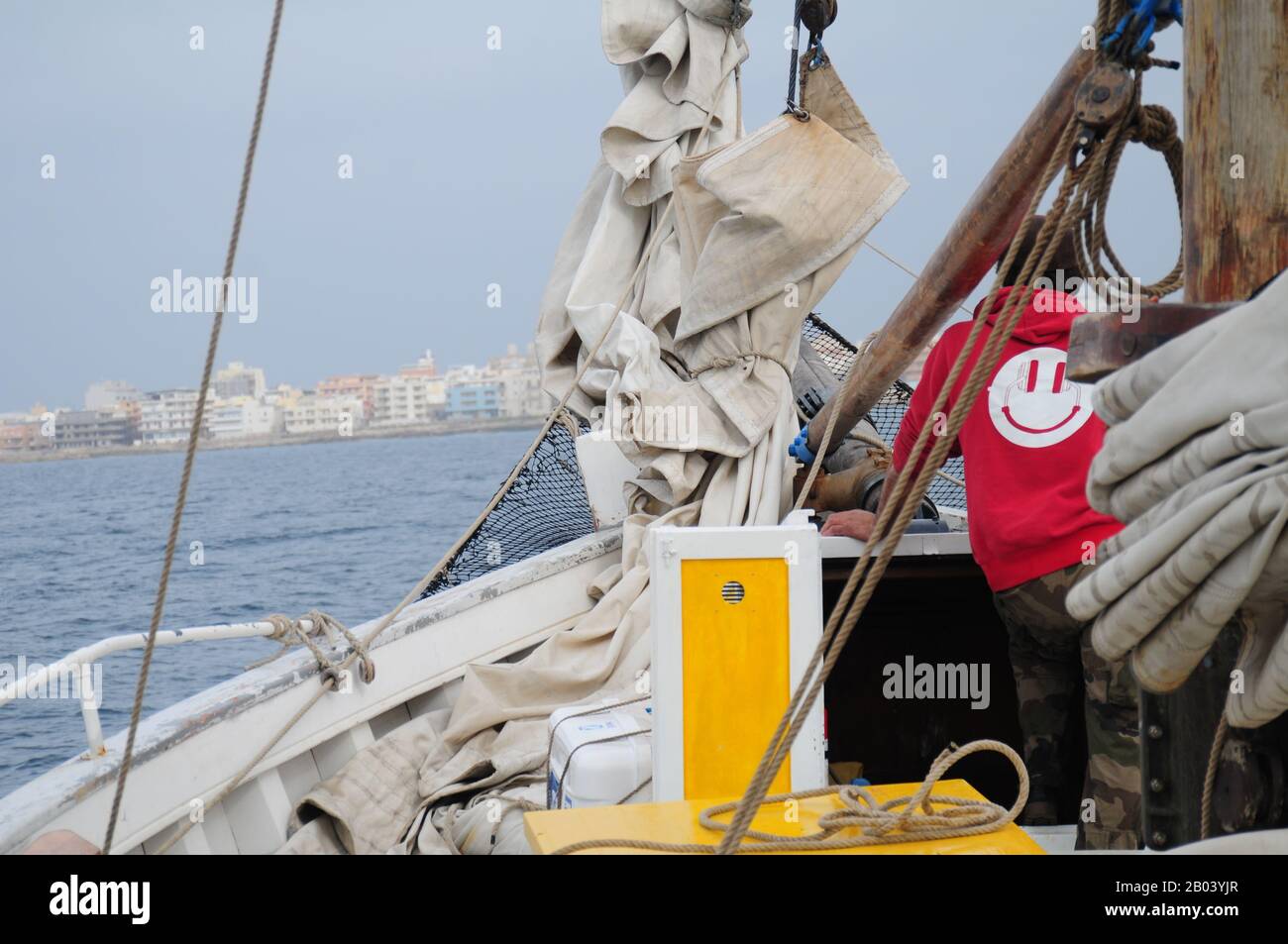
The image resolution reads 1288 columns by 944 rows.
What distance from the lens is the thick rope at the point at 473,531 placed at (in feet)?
11.9

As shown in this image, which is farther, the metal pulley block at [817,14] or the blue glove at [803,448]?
the metal pulley block at [817,14]

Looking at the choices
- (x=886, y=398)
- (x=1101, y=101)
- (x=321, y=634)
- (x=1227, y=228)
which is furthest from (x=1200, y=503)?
(x=886, y=398)

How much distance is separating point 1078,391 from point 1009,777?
5.90 ft

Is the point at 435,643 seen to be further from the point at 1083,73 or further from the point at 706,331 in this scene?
the point at 1083,73

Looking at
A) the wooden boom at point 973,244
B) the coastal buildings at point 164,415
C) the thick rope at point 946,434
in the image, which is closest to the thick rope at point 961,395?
the thick rope at point 946,434

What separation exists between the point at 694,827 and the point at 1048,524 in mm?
1300

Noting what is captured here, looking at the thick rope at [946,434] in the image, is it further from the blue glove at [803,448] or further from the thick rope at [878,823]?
the blue glove at [803,448]

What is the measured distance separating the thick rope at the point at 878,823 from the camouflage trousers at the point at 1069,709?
76cm

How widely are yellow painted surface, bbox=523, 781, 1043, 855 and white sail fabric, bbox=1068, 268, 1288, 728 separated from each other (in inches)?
14.4

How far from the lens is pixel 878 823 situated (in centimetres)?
218

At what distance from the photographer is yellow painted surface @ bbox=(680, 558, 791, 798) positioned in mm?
2699

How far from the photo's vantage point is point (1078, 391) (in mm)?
3119

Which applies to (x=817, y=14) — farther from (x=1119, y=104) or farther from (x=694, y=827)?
(x=694, y=827)

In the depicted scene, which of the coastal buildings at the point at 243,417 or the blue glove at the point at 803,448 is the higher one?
the coastal buildings at the point at 243,417
